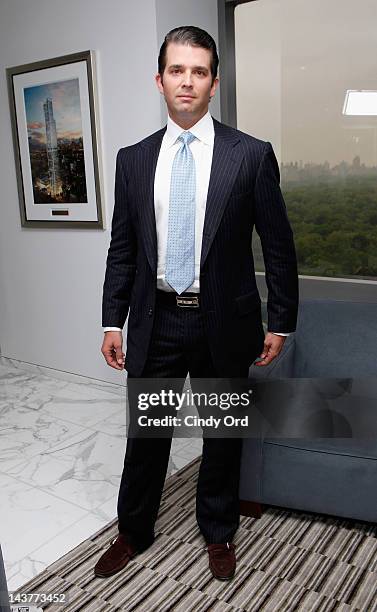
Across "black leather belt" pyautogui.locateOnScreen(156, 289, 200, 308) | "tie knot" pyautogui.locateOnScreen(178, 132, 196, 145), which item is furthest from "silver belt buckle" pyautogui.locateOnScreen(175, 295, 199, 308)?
"tie knot" pyautogui.locateOnScreen(178, 132, 196, 145)

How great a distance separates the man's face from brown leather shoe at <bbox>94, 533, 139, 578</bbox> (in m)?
1.48

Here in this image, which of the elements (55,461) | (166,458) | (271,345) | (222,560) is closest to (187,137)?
(271,345)

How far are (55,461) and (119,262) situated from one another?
1.28m

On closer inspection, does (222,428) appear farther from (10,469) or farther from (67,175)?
(67,175)

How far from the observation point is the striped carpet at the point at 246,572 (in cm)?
184

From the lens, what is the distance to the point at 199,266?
1792mm

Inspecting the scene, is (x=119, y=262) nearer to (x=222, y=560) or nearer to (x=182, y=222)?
(x=182, y=222)

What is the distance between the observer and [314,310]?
A: 2547mm

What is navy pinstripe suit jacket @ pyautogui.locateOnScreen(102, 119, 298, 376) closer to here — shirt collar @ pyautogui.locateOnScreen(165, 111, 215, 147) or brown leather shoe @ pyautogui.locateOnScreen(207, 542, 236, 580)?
shirt collar @ pyautogui.locateOnScreen(165, 111, 215, 147)

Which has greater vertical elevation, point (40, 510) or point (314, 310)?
point (314, 310)

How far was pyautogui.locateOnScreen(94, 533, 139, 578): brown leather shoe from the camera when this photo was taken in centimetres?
199

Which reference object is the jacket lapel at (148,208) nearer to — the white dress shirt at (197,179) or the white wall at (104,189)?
the white dress shirt at (197,179)

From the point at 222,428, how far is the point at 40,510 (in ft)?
3.05

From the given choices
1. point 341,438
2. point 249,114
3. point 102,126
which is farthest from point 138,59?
point 341,438
